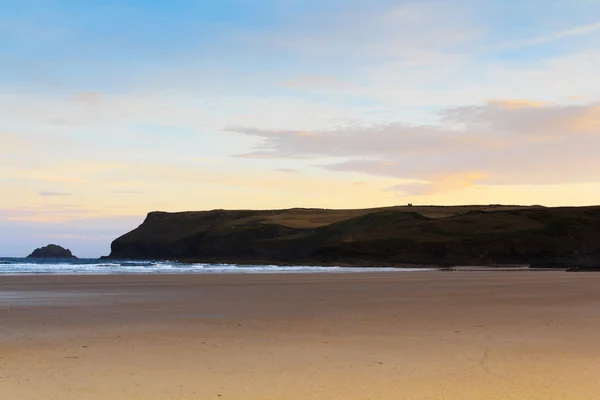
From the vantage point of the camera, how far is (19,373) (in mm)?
11156

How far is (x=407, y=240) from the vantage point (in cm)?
13438

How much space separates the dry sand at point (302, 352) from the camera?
9.90 m

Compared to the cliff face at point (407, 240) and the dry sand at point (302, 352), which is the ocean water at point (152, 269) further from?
the dry sand at point (302, 352)

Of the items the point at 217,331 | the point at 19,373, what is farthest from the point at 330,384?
the point at 217,331

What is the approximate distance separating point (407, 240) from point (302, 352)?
12292 centimetres

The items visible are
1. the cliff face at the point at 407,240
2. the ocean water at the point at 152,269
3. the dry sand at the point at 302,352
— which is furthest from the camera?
the cliff face at the point at 407,240

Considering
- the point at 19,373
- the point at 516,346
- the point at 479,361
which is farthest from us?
the point at 516,346

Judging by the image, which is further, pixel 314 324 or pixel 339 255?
pixel 339 255

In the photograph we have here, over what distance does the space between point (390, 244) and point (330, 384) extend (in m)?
125

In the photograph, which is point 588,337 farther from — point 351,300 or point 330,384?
point 351,300

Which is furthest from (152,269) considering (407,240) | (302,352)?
(302,352)

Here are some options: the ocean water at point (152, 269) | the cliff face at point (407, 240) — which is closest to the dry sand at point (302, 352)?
the ocean water at point (152, 269)

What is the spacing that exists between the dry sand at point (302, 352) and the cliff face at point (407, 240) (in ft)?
270

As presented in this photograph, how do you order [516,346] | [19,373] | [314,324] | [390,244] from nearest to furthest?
[19,373], [516,346], [314,324], [390,244]
